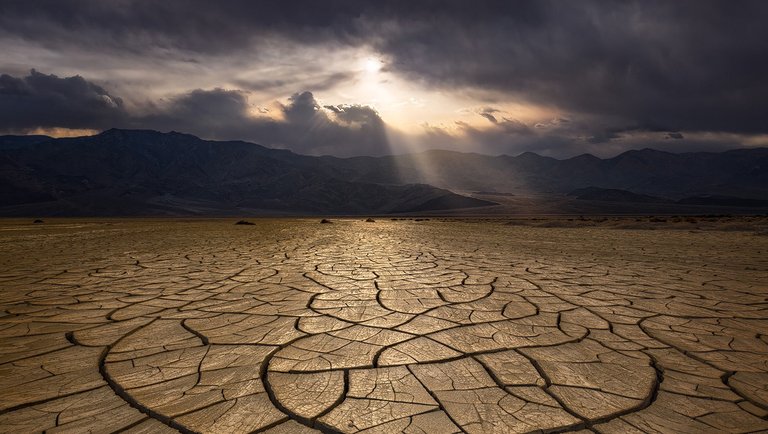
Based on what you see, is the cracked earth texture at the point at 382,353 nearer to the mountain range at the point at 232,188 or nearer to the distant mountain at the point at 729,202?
the mountain range at the point at 232,188

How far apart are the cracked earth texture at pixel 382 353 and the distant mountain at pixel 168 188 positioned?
82.3m

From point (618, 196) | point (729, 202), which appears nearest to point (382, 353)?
point (618, 196)

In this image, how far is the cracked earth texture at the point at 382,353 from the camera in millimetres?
1631

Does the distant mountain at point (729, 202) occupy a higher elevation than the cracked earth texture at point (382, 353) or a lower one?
higher

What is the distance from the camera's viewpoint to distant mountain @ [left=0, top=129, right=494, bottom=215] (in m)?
87.9

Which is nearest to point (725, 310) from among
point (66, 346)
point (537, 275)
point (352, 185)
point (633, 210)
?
point (537, 275)

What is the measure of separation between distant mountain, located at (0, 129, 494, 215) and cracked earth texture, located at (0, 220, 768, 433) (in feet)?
270

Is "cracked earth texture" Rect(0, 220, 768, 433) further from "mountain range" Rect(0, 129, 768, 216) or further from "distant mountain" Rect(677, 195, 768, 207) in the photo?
"distant mountain" Rect(677, 195, 768, 207)

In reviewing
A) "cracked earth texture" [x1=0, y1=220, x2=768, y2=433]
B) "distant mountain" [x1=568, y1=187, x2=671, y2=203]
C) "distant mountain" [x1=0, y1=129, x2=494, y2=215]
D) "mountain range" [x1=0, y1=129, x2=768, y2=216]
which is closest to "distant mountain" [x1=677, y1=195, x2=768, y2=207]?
"mountain range" [x1=0, y1=129, x2=768, y2=216]

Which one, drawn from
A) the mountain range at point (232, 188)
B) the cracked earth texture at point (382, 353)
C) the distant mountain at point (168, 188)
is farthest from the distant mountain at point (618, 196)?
the cracked earth texture at point (382, 353)

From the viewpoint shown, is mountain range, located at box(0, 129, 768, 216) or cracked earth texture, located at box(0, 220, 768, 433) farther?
mountain range, located at box(0, 129, 768, 216)

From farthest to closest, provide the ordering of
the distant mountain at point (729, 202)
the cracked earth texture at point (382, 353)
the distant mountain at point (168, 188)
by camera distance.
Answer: the distant mountain at point (729, 202)
the distant mountain at point (168, 188)
the cracked earth texture at point (382, 353)

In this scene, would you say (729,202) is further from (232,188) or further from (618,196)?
(232,188)

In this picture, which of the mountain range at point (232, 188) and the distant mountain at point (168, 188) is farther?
the mountain range at point (232, 188)
